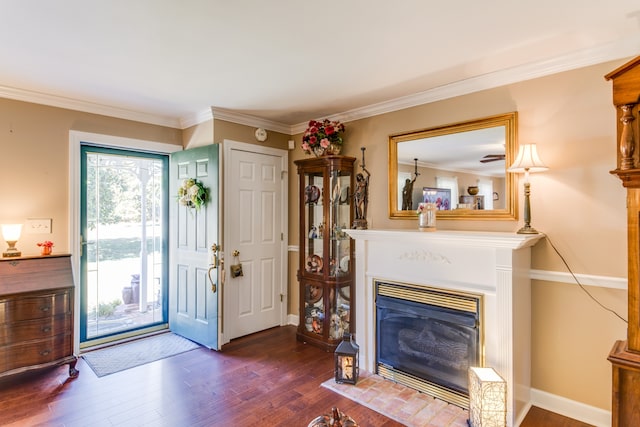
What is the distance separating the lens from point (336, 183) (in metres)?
3.48

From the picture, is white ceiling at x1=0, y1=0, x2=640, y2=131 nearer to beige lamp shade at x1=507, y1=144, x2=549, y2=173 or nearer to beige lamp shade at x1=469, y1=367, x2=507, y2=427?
beige lamp shade at x1=507, y1=144, x2=549, y2=173

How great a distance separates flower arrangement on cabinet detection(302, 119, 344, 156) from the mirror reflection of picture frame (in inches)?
40.1

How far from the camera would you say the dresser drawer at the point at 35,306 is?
2598 mm

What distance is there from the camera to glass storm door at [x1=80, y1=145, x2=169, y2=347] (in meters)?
3.53

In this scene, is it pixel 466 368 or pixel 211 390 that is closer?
pixel 466 368

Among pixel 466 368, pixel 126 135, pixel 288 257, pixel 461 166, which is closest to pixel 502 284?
pixel 466 368

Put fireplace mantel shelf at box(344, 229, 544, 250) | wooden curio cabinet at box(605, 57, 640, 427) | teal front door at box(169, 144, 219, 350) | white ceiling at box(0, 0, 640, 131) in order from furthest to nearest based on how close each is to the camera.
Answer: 1. teal front door at box(169, 144, 219, 350)
2. fireplace mantel shelf at box(344, 229, 544, 250)
3. white ceiling at box(0, 0, 640, 131)
4. wooden curio cabinet at box(605, 57, 640, 427)

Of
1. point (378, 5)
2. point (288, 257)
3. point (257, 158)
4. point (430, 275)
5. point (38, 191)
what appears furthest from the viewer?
point (288, 257)

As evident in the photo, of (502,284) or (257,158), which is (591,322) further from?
(257,158)

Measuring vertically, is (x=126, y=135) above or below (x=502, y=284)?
above

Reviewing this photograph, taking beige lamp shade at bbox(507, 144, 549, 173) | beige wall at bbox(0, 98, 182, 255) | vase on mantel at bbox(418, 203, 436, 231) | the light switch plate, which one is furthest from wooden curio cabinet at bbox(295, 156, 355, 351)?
the light switch plate

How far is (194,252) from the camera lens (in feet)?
12.1

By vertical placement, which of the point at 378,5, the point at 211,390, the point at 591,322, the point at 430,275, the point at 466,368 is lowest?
the point at 211,390

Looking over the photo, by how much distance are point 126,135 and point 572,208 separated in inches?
160
